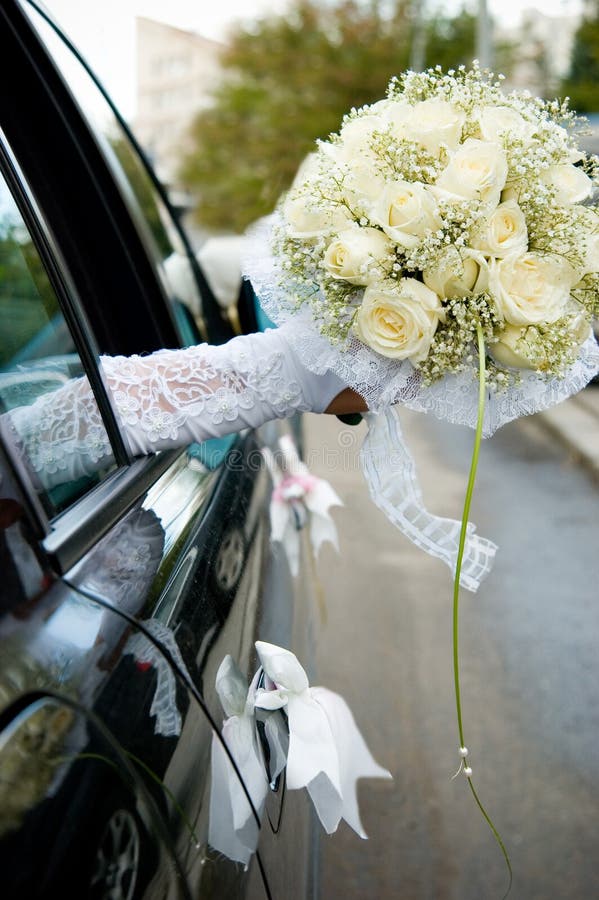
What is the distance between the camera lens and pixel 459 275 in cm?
144

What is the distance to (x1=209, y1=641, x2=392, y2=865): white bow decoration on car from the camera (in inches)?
42.9

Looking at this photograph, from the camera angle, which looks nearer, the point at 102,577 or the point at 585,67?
the point at 102,577

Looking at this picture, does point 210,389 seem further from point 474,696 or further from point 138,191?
point 474,696

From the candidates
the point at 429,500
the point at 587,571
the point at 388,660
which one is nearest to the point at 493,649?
the point at 388,660

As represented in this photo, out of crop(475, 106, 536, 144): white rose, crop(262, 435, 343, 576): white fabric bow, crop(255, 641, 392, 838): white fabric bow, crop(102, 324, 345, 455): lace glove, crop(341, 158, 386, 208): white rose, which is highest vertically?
crop(475, 106, 536, 144): white rose

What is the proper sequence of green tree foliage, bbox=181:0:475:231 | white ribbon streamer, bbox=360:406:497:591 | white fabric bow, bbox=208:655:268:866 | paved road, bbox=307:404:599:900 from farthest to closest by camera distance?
green tree foliage, bbox=181:0:475:231 → paved road, bbox=307:404:599:900 → white ribbon streamer, bbox=360:406:497:591 → white fabric bow, bbox=208:655:268:866

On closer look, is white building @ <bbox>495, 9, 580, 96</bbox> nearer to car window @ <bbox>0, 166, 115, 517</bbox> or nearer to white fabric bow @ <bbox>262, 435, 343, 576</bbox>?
white fabric bow @ <bbox>262, 435, 343, 576</bbox>

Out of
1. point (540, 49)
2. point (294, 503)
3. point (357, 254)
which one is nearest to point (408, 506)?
point (357, 254)

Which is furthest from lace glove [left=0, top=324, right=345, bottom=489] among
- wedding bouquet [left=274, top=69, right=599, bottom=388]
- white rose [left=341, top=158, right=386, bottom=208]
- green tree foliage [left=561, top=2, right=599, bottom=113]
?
green tree foliage [left=561, top=2, right=599, bottom=113]

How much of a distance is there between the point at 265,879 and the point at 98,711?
1.57 ft

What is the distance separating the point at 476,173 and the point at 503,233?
0.10 m

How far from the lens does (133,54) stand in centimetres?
344

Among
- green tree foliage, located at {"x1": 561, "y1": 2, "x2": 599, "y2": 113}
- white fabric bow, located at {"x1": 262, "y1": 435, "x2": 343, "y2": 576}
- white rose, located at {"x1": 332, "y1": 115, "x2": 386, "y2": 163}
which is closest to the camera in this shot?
white rose, located at {"x1": 332, "y1": 115, "x2": 386, "y2": 163}

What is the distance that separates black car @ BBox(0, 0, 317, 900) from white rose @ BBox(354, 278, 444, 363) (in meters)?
0.43
